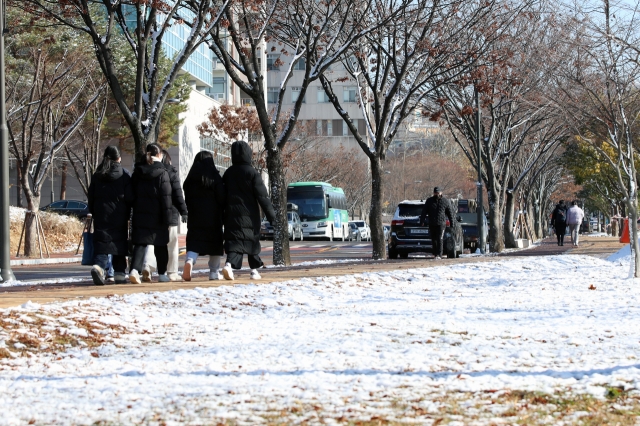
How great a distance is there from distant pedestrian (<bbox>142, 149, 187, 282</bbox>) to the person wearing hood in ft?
0.29

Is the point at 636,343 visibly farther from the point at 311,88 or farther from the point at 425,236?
the point at 311,88

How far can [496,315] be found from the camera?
10.7m

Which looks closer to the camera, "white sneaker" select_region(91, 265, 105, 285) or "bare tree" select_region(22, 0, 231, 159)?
"white sneaker" select_region(91, 265, 105, 285)

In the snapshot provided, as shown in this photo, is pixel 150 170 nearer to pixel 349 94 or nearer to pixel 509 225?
pixel 509 225

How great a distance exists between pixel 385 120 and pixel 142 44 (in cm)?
973

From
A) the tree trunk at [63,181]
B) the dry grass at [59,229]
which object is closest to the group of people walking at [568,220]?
the dry grass at [59,229]

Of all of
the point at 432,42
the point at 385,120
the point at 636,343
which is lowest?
the point at 636,343

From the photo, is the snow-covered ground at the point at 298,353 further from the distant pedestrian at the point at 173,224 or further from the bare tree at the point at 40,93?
the bare tree at the point at 40,93

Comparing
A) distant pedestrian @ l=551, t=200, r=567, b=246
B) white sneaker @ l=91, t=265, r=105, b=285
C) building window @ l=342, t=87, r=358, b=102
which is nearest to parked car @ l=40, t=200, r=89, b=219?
distant pedestrian @ l=551, t=200, r=567, b=246

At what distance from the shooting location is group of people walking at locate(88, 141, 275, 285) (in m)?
13.2

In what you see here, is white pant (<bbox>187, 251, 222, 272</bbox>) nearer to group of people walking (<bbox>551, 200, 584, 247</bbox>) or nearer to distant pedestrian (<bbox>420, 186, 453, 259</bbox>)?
distant pedestrian (<bbox>420, 186, 453, 259</bbox>)

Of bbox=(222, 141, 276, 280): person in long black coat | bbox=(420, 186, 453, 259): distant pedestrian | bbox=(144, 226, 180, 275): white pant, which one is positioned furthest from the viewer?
bbox=(420, 186, 453, 259): distant pedestrian

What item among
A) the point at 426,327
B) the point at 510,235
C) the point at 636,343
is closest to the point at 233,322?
the point at 426,327

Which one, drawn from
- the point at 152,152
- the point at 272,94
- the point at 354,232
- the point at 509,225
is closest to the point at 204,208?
the point at 152,152
